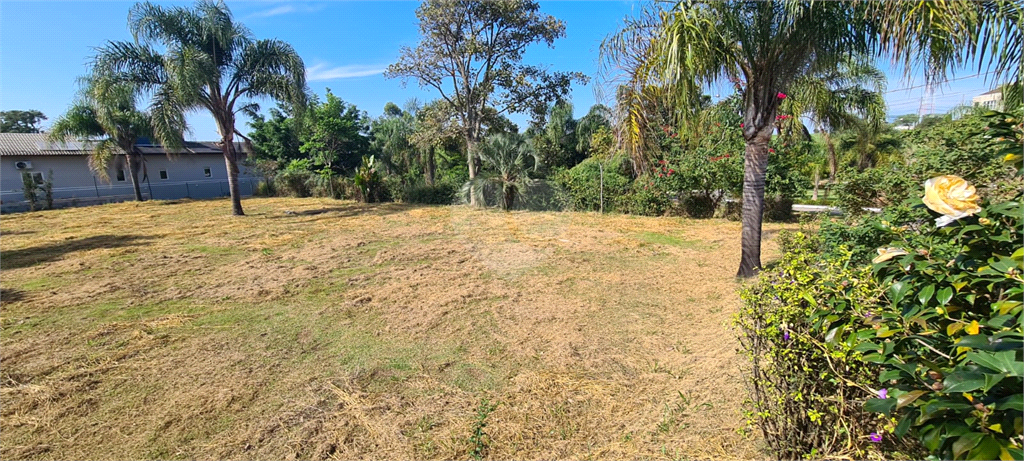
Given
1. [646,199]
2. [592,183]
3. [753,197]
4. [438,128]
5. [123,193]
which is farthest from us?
[123,193]

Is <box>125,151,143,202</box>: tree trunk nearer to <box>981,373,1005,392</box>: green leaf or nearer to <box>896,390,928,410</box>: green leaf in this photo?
<box>896,390,928,410</box>: green leaf

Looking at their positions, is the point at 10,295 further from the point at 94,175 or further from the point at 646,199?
the point at 94,175

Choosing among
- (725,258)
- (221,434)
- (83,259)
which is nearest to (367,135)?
(83,259)

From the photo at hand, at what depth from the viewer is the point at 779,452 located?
1.89 metres

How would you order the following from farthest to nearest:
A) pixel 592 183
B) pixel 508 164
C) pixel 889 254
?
pixel 508 164 → pixel 592 183 → pixel 889 254

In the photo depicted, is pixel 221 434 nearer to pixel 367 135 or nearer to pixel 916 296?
pixel 916 296

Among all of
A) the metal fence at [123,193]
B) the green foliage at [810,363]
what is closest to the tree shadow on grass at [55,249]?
the green foliage at [810,363]

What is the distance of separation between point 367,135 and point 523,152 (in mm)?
17640

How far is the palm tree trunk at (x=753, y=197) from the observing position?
5164mm

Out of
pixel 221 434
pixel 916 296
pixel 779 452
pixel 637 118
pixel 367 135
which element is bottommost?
pixel 221 434

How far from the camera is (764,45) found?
15.1 feet

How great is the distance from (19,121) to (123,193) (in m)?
32.4

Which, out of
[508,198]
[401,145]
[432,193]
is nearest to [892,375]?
[508,198]

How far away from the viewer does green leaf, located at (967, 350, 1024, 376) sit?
901 millimetres
